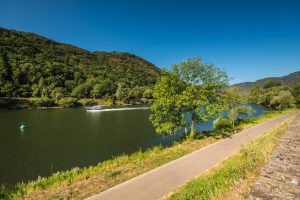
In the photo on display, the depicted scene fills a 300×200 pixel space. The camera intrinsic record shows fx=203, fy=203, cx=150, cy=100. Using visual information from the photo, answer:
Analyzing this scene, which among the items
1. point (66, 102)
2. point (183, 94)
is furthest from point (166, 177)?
point (66, 102)

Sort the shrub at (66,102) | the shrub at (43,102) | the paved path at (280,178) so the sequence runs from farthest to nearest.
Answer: the shrub at (66,102), the shrub at (43,102), the paved path at (280,178)

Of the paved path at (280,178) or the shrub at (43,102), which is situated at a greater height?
the shrub at (43,102)

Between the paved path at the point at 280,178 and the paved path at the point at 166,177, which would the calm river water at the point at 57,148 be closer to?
the paved path at the point at 166,177

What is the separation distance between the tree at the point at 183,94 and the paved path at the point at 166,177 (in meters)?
6.01

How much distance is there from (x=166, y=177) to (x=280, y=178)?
7.98 metres

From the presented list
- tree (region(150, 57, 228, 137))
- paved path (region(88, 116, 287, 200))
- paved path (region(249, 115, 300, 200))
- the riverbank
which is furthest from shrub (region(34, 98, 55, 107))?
paved path (region(249, 115, 300, 200))

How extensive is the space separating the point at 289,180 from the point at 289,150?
260 centimetres

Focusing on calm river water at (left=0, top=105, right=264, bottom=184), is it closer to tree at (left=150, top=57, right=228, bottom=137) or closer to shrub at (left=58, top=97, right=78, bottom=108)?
tree at (left=150, top=57, right=228, bottom=137)

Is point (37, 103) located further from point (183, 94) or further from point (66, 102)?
point (183, 94)

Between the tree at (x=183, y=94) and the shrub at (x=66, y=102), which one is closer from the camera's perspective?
the tree at (x=183, y=94)

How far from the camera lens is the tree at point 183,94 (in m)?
22.2

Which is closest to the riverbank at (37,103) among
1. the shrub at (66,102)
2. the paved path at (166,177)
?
the shrub at (66,102)

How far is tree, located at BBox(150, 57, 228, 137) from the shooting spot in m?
22.2

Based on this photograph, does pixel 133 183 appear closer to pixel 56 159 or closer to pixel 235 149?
pixel 235 149
